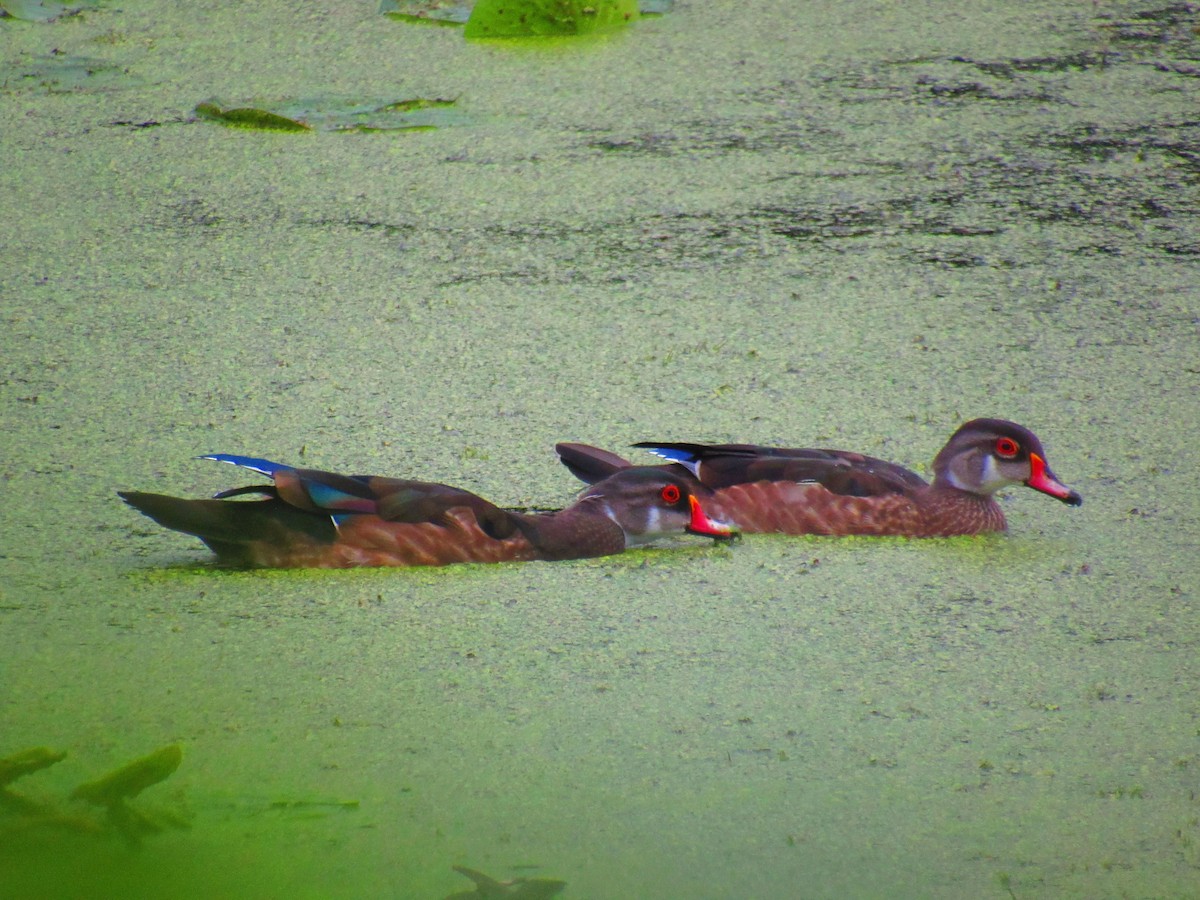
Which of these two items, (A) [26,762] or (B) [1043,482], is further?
(B) [1043,482]

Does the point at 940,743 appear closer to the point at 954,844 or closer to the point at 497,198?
the point at 954,844

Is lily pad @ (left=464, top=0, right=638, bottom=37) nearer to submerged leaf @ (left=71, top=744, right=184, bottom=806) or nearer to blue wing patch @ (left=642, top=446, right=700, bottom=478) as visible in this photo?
blue wing patch @ (left=642, top=446, right=700, bottom=478)

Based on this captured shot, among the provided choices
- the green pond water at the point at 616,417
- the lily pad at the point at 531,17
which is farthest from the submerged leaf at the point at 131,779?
the lily pad at the point at 531,17

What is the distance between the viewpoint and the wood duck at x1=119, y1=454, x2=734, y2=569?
185 centimetres

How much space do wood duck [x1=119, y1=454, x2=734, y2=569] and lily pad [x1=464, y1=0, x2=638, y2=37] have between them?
224cm

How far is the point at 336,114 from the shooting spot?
3410mm

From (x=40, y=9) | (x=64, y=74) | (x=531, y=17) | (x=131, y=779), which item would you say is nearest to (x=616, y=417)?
(x=131, y=779)

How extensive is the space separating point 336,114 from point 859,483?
71.6 inches

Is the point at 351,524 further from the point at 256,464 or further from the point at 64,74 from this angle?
the point at 64,74

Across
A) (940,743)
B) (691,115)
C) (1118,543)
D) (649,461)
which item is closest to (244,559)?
(649,461)

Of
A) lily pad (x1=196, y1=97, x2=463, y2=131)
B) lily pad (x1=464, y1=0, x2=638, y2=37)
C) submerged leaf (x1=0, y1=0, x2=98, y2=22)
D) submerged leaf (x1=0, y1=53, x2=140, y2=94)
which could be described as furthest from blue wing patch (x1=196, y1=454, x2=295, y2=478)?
submerged leaf (x1=0, y1=0, x2=98, y2=22)

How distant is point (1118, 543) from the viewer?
1.93m

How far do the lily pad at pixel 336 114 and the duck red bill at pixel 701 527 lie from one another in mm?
1588

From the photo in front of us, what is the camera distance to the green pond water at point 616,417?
1341 millimetres
